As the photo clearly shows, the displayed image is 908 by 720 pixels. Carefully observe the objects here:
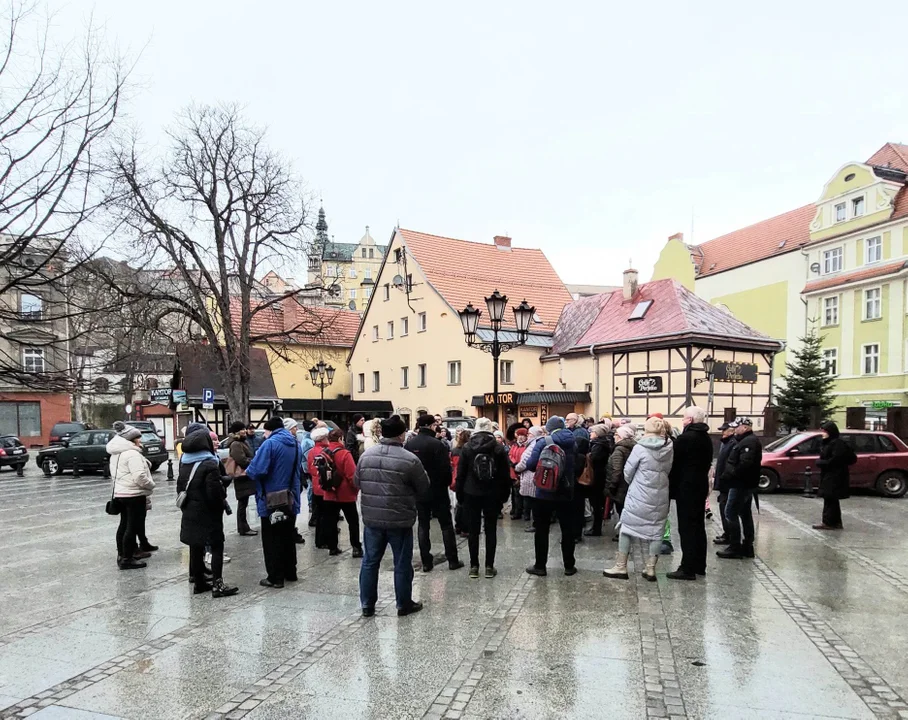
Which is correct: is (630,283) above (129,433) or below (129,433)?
above

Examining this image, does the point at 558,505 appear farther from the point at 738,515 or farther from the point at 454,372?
the point at 454,372

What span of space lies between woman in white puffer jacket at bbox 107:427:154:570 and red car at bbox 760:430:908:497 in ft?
41.3

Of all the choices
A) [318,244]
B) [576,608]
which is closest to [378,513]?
[576,608]

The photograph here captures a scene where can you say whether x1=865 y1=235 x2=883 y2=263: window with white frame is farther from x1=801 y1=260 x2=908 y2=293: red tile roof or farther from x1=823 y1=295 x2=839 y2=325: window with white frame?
x1=823 y1=295 x2=839 y2=325: window with white frame

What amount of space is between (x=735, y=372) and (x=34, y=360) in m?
25.0

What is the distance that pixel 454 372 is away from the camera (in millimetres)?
34188

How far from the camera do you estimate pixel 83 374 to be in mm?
Answer: 7289

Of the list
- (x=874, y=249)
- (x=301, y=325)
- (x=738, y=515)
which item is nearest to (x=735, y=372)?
(x=874, y=249)

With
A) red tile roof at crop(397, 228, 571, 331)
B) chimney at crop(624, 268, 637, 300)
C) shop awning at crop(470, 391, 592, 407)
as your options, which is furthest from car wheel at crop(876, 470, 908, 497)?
red tile roof at crop(397, 228, 571, 331)

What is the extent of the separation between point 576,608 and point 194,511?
12.5ft

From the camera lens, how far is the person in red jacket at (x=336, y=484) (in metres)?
7.50

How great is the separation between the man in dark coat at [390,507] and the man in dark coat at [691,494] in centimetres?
297

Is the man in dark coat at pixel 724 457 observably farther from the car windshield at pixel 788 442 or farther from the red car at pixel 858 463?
the car windshield at pixel 788 442

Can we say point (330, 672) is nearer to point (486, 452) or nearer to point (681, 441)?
point (486, 452)
